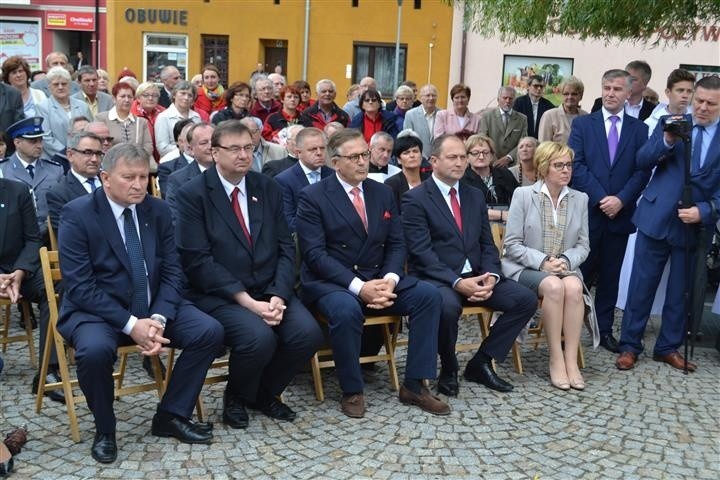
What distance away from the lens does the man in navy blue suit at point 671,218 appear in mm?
5914

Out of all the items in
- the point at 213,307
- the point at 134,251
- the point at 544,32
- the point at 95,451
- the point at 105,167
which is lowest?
the point at 95,451

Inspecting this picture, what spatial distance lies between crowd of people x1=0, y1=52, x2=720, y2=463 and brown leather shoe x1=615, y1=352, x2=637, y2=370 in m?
0.02

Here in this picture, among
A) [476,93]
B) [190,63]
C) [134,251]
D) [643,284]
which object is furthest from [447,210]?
[190,63]

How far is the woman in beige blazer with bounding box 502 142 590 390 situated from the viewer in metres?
5.67

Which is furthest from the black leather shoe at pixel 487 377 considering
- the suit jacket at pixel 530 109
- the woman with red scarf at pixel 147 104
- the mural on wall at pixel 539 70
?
the mural on wall at pixel 539 70

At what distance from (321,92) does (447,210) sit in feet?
15.4

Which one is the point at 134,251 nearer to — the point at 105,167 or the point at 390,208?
the point at 105,167

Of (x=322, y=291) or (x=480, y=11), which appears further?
(x=480, y=11)

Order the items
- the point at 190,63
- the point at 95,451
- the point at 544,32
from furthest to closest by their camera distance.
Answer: the point at 190,63, the point at 544,32, the point at 95,451

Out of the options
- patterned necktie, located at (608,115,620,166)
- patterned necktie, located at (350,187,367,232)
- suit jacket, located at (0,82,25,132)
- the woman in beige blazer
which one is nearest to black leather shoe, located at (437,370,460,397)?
the woman in beige blazer

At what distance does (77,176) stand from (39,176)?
69 cm

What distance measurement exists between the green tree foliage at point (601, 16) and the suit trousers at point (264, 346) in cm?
422

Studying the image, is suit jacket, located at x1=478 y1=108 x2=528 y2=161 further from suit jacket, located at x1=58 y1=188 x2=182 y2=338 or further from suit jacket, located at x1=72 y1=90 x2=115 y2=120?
suit jacket, located at x1=58 y1=188 x2=182 y2=338

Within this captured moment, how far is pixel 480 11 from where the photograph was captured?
9.05 meters
